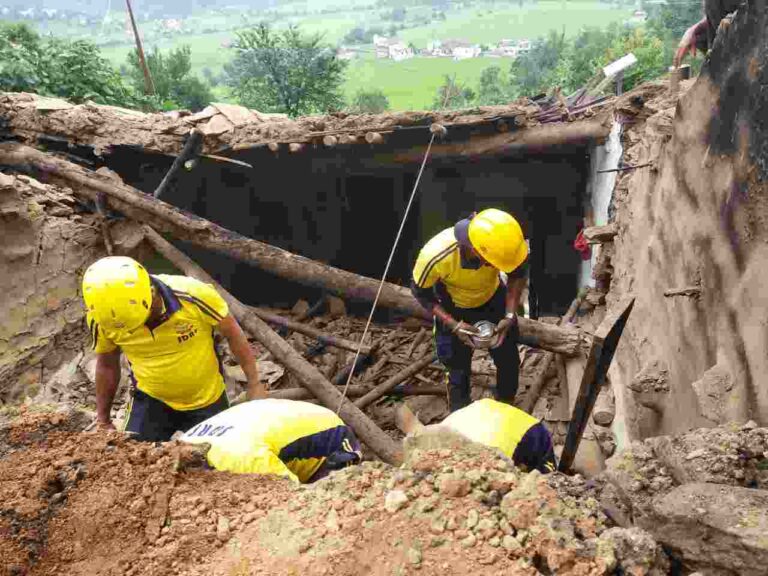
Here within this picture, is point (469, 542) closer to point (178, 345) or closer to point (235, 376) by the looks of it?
point (178, 345)

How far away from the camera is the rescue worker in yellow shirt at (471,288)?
374 cm

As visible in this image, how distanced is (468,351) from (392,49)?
240 feet

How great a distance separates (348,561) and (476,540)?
36cm

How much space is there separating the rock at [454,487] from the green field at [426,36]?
46.8 m

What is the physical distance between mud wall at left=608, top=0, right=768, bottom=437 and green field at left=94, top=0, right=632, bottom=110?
4457 cm

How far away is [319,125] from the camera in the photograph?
6.33m

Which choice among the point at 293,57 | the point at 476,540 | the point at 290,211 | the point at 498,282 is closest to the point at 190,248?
the point at 290,211

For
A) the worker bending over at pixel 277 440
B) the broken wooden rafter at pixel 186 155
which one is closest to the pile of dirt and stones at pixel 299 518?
→ the worker bending over at pixel 277 440

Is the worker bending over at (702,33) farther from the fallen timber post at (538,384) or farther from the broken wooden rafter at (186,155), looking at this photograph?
the broken wooden rafter at (186,155)

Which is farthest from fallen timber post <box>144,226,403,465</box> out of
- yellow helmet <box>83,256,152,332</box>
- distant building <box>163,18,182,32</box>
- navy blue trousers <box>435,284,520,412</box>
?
distant building <box>163,18,182,32</box>

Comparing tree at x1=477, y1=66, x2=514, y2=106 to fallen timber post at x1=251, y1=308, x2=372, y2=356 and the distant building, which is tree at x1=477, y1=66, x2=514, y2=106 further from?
the distant building

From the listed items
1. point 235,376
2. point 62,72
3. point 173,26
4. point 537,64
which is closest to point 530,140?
point 235,376

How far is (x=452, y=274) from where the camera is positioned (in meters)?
4.23

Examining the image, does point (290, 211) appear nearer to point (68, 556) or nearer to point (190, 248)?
point (190, 248)
